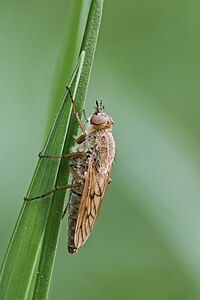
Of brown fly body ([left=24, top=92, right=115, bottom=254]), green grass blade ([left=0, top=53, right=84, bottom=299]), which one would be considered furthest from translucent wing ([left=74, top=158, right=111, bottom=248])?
green grass blade ([left=0, top=53, right=84, bottom=299])

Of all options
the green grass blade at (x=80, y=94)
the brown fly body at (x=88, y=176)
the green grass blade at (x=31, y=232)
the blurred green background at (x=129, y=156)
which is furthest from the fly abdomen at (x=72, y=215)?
the green grass blade at (x=31, y=232)

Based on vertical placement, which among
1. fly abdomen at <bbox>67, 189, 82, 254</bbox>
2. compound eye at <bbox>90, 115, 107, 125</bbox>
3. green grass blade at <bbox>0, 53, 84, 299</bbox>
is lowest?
green grass blade at <bbox>0, 53, 84, 299</bbox>

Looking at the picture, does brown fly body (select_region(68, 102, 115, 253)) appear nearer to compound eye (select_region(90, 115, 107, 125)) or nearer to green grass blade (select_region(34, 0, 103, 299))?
compound eye (select_region(90, 115, 107, 125))

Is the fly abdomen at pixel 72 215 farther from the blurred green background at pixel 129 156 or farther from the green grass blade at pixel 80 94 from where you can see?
the green grass blade at pixel 80 94

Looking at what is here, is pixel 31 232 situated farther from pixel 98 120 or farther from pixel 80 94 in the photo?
pixel 98 120

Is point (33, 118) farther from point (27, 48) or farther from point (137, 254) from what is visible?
point (137, 254)

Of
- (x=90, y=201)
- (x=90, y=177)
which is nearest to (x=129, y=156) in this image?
(x=90, y=177)

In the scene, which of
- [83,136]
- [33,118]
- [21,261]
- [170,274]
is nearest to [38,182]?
[21,261]
